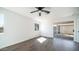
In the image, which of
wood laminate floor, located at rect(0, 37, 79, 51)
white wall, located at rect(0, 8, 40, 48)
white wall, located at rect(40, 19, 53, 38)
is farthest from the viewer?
white wall, located at rect(40, 19, 53, 38)

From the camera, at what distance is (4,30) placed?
3277mm

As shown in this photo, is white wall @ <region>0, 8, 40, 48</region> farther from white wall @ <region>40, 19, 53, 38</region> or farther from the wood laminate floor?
white wall @ <region>40, 19, 53, 38</region>

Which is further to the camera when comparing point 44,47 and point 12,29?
point 12,29

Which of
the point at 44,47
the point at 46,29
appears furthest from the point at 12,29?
the point at 46,29

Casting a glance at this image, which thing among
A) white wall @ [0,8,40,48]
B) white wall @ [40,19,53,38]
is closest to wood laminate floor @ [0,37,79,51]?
white wall @ [0,8,40,48]

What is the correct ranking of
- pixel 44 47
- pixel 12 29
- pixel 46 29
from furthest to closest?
1. pixel 46 29
2. pixel 12 29
3. pixel 44 47

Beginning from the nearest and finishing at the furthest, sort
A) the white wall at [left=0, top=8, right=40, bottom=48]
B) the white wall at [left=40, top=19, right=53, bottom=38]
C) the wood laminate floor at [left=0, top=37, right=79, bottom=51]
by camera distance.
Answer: the wood laminate floor at [left=0, top=37, right=79, bottom=51] → the white wall at [left=0, top=8, right=40, bottom=48] → the white wall at [left=40, top=19, right=53, bottom=38]

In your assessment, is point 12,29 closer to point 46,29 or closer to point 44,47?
point 44,47

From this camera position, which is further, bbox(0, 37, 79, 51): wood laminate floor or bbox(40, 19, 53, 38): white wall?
bbox(40, 19, 53, 38): white wall

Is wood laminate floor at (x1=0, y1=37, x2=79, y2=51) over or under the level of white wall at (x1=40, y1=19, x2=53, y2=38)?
under
